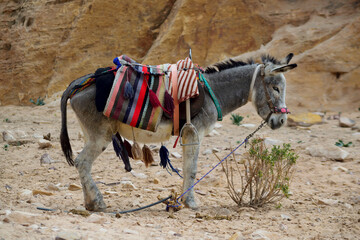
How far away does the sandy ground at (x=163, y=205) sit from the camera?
3.18 meters

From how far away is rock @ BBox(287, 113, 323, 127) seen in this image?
10.0 meters

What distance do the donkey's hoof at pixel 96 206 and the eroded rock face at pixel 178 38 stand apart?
9058 millimetres

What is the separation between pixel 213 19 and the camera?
13.1 meters

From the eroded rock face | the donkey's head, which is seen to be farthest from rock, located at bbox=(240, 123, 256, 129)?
the donkey's head

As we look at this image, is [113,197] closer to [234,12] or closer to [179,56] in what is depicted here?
[179,56]

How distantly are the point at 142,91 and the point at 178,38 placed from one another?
951 centimetres

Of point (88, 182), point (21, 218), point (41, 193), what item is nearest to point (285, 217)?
point (88, 182)

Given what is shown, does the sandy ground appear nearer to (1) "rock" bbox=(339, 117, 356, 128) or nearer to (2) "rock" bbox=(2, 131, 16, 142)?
(2) "rock" bbox=(2, 131, 16, 142)

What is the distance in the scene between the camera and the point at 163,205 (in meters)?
4.66

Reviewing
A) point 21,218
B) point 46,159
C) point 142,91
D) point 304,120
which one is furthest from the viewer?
point 304,120

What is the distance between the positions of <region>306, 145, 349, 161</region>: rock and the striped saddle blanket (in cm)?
371

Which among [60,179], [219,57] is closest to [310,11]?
[219,57]

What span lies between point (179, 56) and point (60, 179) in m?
8.25

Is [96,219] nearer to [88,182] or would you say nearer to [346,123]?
[88,182]
